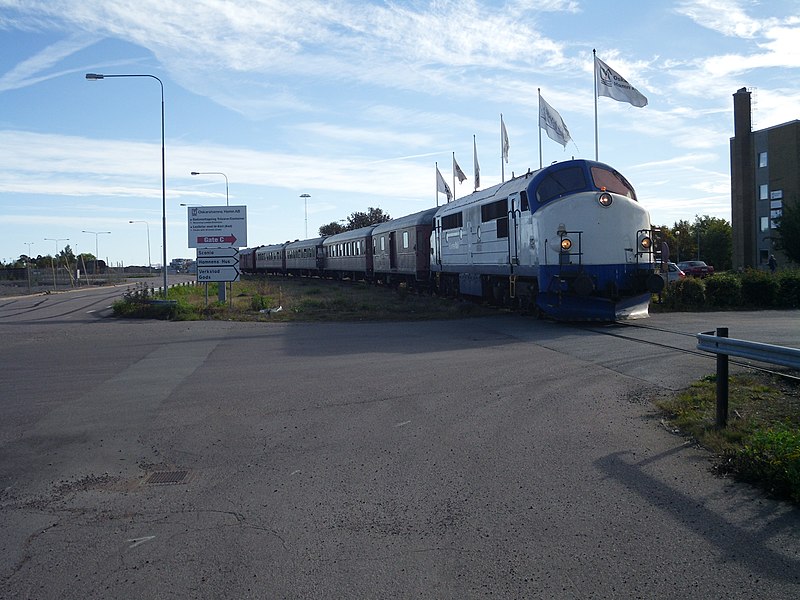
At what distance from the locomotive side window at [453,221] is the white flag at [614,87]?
346 inches

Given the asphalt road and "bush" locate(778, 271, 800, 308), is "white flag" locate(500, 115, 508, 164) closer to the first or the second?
"bush" locate(778, 271, 800, 308)

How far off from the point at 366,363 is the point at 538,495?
24.5ft

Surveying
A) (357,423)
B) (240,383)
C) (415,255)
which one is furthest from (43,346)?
(415,255)

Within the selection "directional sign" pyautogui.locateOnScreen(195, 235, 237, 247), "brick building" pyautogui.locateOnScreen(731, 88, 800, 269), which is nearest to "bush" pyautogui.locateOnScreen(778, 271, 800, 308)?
"directional sign" pyautogui.locateOnScreen(195, 235, 237, 247)

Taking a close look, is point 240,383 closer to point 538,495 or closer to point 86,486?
point 86,486

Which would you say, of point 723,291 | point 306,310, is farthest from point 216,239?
point 723,291

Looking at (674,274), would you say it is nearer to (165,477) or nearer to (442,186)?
(442,186)

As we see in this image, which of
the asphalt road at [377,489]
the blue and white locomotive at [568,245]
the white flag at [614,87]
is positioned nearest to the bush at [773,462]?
the asphalt road at [377,489]

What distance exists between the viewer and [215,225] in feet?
92.2

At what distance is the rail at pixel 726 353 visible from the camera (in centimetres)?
661

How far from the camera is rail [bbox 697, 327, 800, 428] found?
6.61 meters

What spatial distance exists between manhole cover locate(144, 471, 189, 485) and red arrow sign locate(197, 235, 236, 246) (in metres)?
22.2

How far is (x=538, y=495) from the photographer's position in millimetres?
5852

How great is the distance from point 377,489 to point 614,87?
27.4m
